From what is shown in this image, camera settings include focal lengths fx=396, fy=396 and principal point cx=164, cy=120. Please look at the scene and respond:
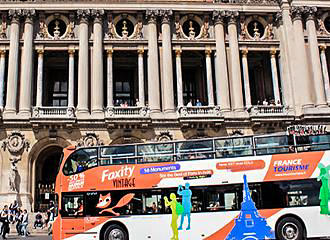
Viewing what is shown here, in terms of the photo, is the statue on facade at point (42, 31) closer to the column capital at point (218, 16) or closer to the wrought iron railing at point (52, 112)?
the wrought iron railing at point (52, 112)

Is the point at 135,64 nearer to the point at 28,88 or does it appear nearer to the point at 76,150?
the point at 28,88

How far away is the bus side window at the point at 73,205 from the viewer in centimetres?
1688

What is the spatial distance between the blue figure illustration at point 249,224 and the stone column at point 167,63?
16265mm

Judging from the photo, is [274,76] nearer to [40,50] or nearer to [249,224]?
[40,50]

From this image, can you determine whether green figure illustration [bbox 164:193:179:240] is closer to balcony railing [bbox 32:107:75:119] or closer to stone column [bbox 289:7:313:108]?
balcony railing [bbox 32:107:75:119]

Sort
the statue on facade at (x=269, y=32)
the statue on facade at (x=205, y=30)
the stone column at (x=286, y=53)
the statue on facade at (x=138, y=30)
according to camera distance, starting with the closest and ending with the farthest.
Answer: the stone column at (x=286, y=53), the statue on facade at (x=138, y=30), the statue on facade at (x=205, y=30), the statue on facade at (x=269, y=32)

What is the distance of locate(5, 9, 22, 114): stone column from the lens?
30.4 meters

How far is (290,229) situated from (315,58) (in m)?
20.9

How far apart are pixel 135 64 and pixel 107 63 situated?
3.87 metres

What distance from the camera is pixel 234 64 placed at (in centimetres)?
3300

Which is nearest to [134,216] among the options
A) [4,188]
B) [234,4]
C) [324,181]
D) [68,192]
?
[68,192]

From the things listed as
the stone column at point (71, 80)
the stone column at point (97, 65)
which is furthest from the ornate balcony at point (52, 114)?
the stone column at point (97, 65)

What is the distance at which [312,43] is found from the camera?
33375 millimetres

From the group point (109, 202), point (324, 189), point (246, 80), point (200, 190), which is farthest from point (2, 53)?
point (324, 189)
